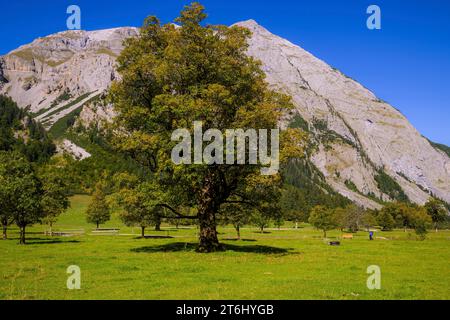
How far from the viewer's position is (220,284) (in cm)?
2231

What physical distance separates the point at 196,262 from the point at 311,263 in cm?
945

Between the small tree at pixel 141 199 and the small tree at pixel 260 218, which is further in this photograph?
the small tree at pixel 260 218

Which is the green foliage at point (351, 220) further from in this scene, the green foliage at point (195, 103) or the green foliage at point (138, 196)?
the green foliage at point (138, 196)

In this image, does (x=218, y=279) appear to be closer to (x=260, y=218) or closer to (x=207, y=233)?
(x=207, y=233)

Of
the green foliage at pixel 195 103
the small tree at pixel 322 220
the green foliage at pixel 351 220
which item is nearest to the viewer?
the green foliage at pixel 195 103

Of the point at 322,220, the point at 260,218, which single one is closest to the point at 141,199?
the point at 260,218

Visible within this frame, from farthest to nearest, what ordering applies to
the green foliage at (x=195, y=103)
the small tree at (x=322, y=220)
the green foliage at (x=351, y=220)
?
the green foliage at (x=351, y=220) → the small tree at (x=322, y=220) → the green foliage at (x=195, y=103)

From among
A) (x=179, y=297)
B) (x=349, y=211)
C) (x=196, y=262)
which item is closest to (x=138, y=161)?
(x=196, y=262)

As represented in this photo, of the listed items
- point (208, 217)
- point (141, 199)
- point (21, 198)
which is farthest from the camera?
point (21, 198)

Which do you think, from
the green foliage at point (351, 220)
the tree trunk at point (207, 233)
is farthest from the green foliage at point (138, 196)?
the green foliage at point (351, 220)

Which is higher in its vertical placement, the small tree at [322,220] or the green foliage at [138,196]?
the green foliage at [138,196]

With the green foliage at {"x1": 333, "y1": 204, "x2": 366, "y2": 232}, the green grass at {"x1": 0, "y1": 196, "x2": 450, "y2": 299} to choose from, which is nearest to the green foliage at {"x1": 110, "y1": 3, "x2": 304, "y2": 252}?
the green grass at {"x1": 0, "y1": 196, "x2": 450, "y2": 299}

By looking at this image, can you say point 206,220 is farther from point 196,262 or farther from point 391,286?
point 391,286

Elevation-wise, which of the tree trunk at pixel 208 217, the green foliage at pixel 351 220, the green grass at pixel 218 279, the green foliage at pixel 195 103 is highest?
the green foliage at pixel 195 103
